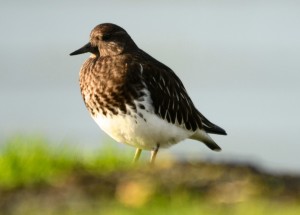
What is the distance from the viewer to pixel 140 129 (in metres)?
10.6

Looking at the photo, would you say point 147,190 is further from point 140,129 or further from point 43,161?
point 140,129

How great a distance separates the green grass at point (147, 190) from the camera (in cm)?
772

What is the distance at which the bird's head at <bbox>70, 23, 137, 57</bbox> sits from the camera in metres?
11.5

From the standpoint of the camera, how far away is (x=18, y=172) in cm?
947

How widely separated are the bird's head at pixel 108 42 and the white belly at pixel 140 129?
97 centimetres

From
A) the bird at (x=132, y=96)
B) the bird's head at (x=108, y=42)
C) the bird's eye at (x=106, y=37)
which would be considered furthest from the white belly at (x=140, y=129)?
the bird's eye at (x=106, y=37)

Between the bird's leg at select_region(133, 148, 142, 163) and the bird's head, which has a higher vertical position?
the bird's head

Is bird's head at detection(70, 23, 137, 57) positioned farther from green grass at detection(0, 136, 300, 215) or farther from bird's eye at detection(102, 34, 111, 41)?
green grass at detection(0, 136, 300, 215)

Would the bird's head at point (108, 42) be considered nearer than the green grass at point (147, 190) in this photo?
No

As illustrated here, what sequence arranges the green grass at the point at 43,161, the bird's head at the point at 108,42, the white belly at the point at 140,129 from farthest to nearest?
the bird's head at the point at 108,42 < the white belly at the point at 140,129 < the green grass at the point at 43,161

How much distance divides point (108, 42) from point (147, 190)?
3.68 metres

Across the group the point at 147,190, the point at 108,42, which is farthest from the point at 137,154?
the point at 147,190

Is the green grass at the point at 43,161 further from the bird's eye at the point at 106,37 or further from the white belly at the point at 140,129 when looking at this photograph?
the bird's eye at the point at 106,37

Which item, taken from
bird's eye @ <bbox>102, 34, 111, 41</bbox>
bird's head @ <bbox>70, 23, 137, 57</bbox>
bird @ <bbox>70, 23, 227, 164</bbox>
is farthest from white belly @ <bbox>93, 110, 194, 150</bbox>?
bird's eye @ <bbox>102, 34, 111, 41</bbox>
